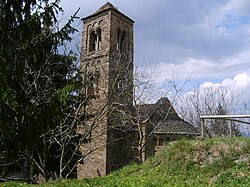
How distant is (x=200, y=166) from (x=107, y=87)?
42.7ft

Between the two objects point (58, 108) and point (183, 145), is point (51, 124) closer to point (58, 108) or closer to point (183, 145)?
point (58, 108)

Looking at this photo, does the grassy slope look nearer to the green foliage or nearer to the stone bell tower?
the green foliage

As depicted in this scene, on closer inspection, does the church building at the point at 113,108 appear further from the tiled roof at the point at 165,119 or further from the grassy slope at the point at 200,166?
the grassy slope at the point at 200,166

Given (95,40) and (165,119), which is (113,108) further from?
(95,40)

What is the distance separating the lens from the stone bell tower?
1894 cm

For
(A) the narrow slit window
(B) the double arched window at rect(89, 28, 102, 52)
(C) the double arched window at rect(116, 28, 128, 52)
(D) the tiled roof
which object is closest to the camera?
(D) the tiled roof

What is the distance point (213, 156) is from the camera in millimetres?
8062

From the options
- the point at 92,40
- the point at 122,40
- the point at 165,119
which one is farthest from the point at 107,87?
the point at 92,40

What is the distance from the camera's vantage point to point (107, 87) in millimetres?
20328

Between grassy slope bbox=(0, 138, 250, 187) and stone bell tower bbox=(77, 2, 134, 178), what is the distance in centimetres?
852

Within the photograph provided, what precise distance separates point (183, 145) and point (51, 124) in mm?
3987

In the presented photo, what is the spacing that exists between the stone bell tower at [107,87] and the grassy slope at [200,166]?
28.0 feet

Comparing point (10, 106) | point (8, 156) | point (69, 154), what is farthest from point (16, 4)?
point (69, 154)

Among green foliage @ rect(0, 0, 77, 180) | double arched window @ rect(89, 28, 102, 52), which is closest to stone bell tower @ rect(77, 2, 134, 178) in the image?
double arched window @ rect(89, 28, 102, 52)
